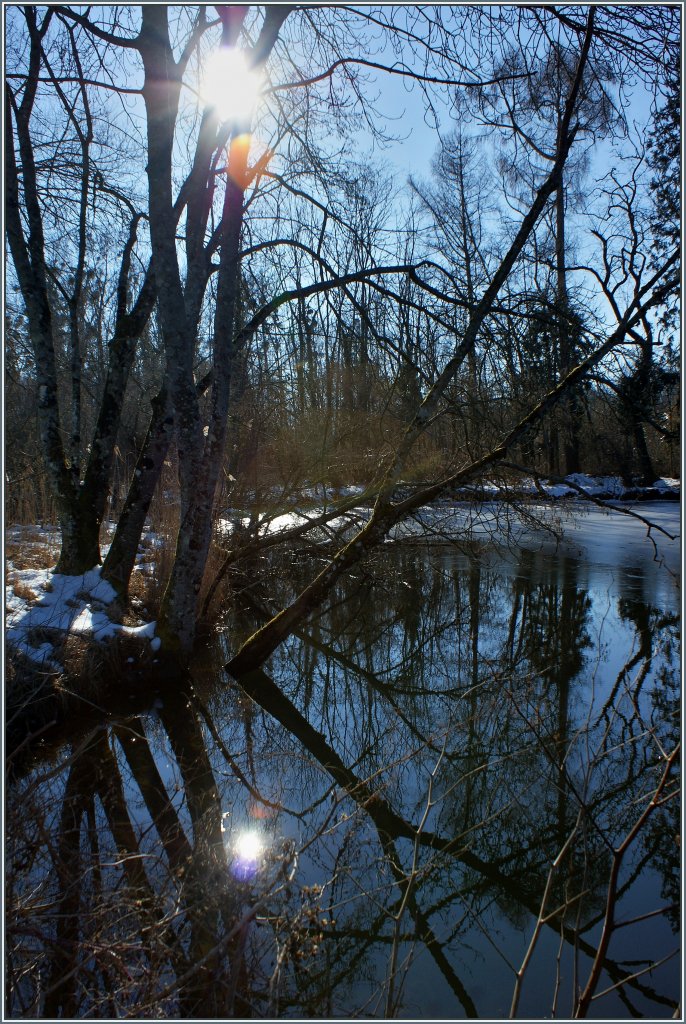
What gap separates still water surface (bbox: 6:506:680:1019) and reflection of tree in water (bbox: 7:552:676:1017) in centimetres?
2

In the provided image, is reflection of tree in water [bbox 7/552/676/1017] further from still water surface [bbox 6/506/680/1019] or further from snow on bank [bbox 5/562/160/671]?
snow on bank [bbox 5/562/160/671]

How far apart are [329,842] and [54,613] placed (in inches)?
129

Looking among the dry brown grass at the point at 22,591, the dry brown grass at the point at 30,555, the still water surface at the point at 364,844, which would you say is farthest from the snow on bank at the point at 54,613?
the still water surface at the point at 364,844

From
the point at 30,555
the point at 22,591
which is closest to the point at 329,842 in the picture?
the point at 22,591

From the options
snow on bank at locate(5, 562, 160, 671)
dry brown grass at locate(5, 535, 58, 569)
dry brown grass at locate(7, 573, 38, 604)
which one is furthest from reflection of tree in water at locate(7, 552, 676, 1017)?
dry brown grass at locate(5, 535, 58, 569)

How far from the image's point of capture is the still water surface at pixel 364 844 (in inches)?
105

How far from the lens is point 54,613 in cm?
582

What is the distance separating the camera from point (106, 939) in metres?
2.72

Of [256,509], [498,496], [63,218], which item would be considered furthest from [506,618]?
[63,218]

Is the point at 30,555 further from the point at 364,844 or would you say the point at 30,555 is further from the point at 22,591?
the point at 364,844

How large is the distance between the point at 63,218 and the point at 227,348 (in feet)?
12.4

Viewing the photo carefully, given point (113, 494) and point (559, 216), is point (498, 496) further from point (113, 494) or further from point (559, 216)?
point (113, 494)

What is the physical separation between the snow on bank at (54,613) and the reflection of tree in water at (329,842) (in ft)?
2.54

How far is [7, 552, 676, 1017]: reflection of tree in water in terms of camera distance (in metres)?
2.66
